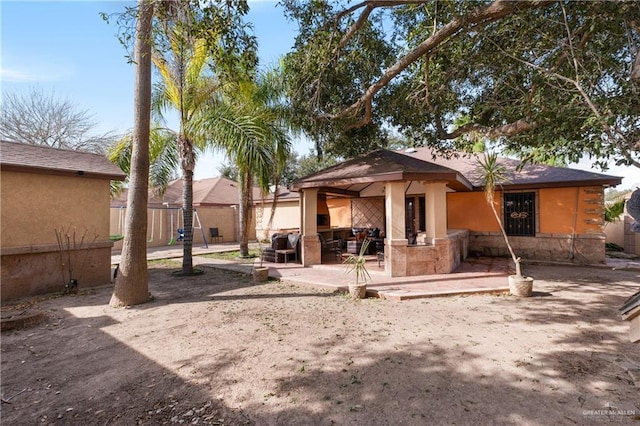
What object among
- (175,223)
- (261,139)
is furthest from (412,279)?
(175,223)

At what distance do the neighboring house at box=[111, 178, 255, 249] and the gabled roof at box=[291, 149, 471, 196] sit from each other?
37.1 ft

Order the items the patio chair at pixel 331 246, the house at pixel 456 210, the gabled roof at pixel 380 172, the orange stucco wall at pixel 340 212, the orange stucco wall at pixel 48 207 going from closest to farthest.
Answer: the orange stucco wall at pixel 48 207 < the gabled roof at pixel 380 172 < the house at pixel 456 210 < the patio chair at pixel 331 246 < the orange stucco wall at pixel 340 212

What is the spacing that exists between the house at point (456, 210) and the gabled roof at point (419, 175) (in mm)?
28

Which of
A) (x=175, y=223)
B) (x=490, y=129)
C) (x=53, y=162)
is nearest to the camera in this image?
(x=53, y=162)

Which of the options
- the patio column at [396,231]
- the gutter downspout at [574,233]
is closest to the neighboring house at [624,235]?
the gutter downspout at [574,233]

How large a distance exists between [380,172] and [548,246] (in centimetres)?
828

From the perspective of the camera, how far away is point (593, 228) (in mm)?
10883

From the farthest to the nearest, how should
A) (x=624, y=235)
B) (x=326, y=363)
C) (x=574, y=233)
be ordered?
(x=624, y=235)
(x=574, y=233)
(x=326, y=363)

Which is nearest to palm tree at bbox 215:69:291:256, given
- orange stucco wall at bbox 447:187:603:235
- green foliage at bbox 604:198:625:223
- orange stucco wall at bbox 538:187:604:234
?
orange stucco wall at bbox 447:187:603:235

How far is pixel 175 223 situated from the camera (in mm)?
19453

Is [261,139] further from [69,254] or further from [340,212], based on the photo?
[340,212]

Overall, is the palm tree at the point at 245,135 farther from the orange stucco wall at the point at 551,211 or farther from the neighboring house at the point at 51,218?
the orange stucco wall at the point at 551,211

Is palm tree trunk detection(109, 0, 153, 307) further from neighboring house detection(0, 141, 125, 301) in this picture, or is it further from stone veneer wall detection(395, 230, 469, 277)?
stone veneer wall detection(395, 230, 469, 277)

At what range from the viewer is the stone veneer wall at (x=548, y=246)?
10.9 meters
